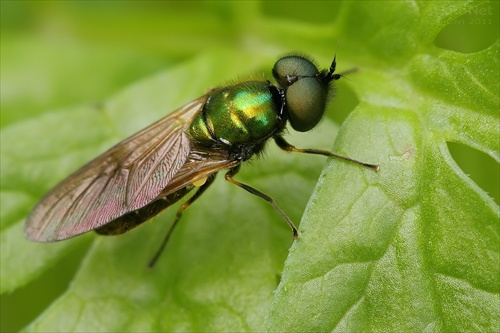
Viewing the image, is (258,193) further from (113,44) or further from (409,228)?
(113,44)

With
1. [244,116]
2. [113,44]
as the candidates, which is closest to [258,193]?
[244,116]

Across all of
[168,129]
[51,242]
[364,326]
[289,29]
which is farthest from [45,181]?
[364,326]

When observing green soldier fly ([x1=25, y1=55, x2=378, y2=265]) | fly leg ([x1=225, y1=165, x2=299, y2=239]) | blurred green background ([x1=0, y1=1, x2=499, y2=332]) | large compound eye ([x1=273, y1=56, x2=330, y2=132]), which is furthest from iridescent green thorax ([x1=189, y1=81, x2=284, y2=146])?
blurred green background ([x1=0, y1=1, x2=499, y2=332])

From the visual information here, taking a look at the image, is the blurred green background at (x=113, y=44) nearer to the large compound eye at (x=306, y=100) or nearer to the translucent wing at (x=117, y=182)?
the translucent wing at (x=117, y=182)

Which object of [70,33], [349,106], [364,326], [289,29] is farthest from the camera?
[70,33]

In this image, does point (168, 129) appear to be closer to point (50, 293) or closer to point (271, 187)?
point (271, 187)

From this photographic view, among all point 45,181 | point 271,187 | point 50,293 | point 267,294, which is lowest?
point 50,293

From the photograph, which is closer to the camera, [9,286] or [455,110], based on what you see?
[455,110]

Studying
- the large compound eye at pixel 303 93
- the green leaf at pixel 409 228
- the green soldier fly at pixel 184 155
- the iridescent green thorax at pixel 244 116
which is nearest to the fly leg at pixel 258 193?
the green soldier fly at pixel 184 155
